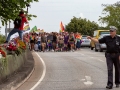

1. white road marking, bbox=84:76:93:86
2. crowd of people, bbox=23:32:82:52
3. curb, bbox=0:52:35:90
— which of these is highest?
crowd of people, bbox=23:32:82:52

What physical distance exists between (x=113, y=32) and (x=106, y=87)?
1.70 meters

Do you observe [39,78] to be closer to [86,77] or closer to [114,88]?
[86,77]

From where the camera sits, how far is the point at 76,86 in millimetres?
13703

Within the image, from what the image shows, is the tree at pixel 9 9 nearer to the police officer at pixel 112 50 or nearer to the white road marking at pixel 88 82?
the white road marking at pixel 88 82

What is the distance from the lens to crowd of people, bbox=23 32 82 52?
38719 millimetres

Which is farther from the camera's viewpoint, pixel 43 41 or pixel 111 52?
pixel 43 41

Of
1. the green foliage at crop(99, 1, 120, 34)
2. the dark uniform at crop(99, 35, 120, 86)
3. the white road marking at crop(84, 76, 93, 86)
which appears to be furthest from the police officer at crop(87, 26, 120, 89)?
the green foliage at crop(99, 1, 120, 34)

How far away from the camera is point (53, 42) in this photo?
3944 cm

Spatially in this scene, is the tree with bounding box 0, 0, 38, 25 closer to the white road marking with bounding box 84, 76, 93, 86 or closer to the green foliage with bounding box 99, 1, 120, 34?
the white road marking with bounding box 84, 76, 93, 86

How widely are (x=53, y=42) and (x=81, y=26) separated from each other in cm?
6389

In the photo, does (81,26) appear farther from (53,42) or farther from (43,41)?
(43,41)

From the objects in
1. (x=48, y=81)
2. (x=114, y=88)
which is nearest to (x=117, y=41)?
(x=114, y=88)

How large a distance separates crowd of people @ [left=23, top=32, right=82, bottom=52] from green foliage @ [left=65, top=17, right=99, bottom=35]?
194ft

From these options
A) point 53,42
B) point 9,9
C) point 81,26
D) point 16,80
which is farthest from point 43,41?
point 81,26
